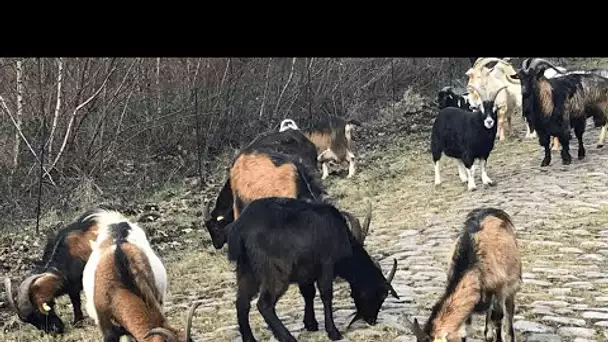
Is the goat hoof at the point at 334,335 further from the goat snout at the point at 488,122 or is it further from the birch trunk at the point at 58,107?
the birch trunk at the point at 58,107

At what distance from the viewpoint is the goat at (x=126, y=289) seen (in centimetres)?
589

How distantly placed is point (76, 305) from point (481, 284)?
414 centimetres

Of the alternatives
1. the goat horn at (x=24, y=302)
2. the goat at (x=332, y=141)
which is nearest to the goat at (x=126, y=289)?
the goat horn at (x=24, y=302)

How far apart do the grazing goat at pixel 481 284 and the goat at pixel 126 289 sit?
176 cm

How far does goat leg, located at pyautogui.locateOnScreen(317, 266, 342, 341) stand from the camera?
22.3 feet

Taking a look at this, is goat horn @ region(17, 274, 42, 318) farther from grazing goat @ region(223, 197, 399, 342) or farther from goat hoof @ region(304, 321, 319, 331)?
goat hoof @ region(304, 321, 319, 331)

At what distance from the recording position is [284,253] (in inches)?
257

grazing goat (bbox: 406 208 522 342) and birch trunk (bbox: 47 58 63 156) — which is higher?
birch trunk (bbox: 47 58 63 156)

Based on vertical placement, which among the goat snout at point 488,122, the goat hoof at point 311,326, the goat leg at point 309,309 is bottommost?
the goat hoof at point 311,326

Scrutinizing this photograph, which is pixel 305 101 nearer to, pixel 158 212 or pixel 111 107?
pixel 111 107

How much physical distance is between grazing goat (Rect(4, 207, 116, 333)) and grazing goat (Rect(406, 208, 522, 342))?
3507 millimetres

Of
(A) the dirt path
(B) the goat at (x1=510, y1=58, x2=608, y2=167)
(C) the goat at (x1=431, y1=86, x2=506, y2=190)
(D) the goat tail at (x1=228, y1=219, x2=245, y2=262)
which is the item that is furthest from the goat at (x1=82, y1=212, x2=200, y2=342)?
(B) the goat at (x1=510, y1=58, x2=608, y2=167)
